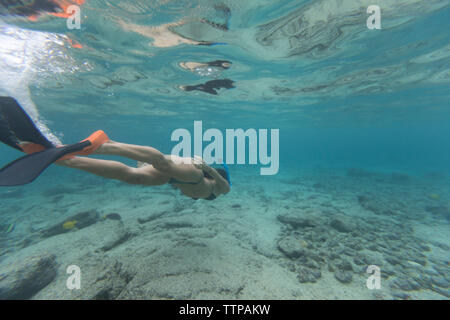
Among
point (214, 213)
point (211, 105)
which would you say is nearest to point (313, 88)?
point (211, 105)

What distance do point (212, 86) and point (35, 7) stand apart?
10813 mm

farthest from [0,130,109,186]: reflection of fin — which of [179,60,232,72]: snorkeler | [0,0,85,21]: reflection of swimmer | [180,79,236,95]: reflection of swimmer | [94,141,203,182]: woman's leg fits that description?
[180,79,236,95]: reflection of swimmer

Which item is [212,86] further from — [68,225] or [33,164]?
[33,164]

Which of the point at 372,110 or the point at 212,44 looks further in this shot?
the point at 372,110

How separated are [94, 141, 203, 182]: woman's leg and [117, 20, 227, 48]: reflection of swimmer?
7066 mm

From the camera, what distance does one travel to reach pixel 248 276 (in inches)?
166

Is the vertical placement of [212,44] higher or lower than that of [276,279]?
higher

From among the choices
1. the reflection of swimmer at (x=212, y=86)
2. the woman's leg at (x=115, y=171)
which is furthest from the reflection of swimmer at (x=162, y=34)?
the woman's leg at (x=115, y=171)

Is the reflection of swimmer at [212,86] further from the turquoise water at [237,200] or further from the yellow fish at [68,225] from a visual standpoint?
the yellow fish at [68,225]

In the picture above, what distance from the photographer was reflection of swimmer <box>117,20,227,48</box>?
26.2 ft

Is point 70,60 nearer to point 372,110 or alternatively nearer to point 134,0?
point 134,0

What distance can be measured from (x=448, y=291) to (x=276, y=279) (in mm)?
4483

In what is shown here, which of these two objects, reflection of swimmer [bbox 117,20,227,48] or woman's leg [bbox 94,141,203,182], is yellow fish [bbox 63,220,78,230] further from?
reflection of swimmer [bbox 117,20,227,48]
